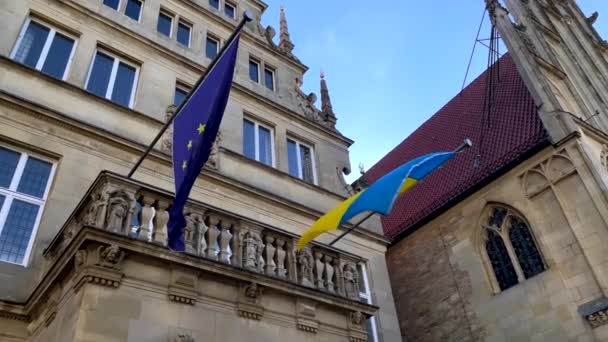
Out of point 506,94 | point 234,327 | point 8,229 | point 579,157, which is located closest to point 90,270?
point 234,327

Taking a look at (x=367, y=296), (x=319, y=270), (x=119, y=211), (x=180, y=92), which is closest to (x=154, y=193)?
(x=119, y=211)

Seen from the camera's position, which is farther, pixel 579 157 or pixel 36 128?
pixel 579 157

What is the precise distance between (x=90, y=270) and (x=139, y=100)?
588cm

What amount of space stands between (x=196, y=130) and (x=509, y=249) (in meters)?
11.1

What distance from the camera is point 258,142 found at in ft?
40.5

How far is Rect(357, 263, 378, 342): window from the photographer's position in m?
10.8

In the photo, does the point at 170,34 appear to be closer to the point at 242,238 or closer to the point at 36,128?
the point at 36,128

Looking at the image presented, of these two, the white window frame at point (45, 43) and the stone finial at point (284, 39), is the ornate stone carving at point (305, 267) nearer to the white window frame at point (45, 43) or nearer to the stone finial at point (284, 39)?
the white window frame at point (45, 43)

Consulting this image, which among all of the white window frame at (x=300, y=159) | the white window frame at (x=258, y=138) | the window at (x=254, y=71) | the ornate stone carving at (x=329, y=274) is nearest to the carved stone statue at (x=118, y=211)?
the ornate stone carving at (x=329, y=274)

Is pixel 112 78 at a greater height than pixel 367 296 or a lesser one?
greater

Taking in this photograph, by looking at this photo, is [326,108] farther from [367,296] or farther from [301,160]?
[367,296]

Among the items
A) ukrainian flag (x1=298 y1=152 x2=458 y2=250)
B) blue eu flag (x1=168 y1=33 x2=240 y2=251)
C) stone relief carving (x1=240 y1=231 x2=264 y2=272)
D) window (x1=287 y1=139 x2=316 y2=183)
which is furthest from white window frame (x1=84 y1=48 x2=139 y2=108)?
ukrainian flag (x1=298 y1=152 x2=458 y2=250)

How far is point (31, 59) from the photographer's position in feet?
30.5

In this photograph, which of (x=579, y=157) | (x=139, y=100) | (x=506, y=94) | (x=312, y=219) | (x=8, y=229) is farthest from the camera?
(x=506, y=94)
